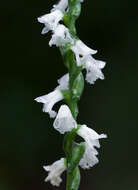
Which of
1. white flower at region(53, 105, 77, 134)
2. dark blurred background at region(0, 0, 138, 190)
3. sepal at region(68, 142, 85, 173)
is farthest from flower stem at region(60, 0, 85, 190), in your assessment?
dark blurred background at region(0, 0, 138, 190)

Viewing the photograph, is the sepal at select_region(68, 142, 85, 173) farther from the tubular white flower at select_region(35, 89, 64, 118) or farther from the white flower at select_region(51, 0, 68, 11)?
the white flower at select_region(51, 0, 68, 11)

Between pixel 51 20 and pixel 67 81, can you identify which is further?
pixel 67 81

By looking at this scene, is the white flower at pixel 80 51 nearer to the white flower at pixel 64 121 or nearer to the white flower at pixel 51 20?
the white flower at pixel 51 20

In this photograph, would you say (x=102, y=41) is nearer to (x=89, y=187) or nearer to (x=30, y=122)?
(x=30, y=122)

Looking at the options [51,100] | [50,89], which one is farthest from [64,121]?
[50,89]

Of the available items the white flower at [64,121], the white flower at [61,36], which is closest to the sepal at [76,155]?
the white flower at [64,121]

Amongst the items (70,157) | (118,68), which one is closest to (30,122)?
(118,68)

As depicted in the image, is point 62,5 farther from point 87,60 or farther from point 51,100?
point 51,100
